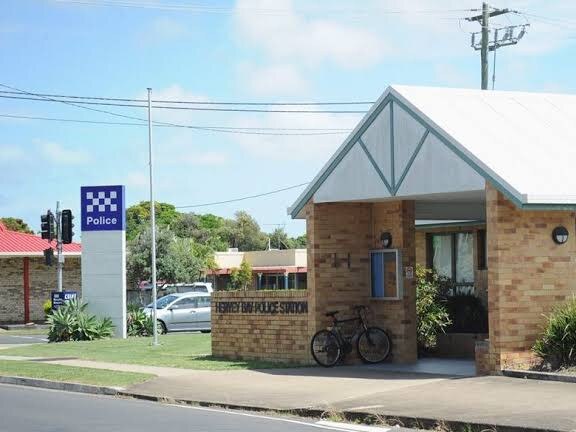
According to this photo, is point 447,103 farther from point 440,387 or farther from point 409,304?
point 440,387

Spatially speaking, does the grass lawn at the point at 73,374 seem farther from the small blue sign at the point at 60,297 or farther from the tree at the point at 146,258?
the tree at the point at 146,258

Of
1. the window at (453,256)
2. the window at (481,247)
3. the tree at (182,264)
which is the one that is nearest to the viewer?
the window at (481,247)

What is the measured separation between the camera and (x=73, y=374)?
2094cm

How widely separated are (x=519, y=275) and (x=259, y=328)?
21.5 ft

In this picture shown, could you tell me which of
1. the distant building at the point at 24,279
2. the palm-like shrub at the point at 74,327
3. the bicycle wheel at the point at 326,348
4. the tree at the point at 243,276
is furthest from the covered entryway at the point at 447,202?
the tree at the point at 243,276

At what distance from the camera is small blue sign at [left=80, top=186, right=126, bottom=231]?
34125 mm

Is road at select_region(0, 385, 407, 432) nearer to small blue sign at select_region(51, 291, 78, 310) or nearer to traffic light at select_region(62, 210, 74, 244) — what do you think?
small blue sign at select_region(51, 291, 78, 310)

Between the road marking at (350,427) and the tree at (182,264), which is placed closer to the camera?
the road marking at (350,427)

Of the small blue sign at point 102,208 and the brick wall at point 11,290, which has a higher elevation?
the small blue sign at point 102,208

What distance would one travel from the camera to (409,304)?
2167 centimetres

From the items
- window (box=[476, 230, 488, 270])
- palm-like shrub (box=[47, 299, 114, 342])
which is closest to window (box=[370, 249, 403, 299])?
window (box=[476, 230, 488, 270])

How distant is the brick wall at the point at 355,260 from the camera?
2166 centimetres

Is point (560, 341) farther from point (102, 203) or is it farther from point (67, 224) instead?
point (67, 224)

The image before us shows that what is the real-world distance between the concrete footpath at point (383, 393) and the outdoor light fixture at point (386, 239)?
2.57m
